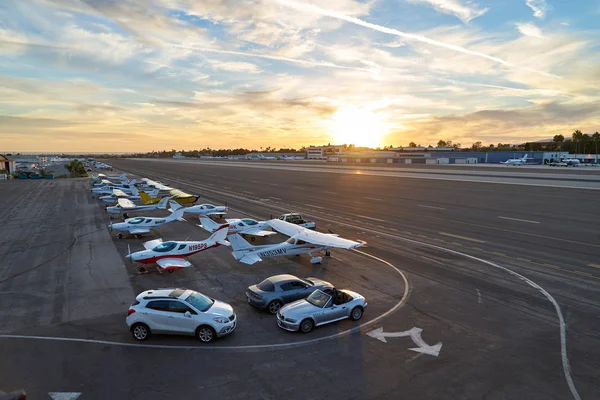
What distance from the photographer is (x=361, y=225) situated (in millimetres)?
38938

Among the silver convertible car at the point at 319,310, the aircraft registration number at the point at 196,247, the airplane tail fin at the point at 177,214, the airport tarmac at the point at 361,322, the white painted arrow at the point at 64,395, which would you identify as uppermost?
the airplane tail fin at the point at 177,214

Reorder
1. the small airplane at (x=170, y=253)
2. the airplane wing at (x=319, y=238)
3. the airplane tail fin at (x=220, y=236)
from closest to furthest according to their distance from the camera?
the small airplane at (x=170, y=253)
the airplane wing at (x=319, y=238)
the airplane tail fin at (x=220, y=236)

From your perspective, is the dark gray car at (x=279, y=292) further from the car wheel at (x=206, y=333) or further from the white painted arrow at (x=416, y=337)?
the car wheel at (x=206, y=333)

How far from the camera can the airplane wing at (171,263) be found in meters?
23.0

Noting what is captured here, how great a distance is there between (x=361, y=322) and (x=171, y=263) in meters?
13.2

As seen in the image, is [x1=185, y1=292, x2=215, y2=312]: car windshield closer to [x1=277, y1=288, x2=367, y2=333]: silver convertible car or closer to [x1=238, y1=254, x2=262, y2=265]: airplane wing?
[x1=277, y1=288, x2=367, y2=333]: silver convertible car

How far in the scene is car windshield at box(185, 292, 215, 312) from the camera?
15698 mm

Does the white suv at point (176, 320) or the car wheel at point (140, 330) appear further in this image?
the car wheel at point (140, 330)

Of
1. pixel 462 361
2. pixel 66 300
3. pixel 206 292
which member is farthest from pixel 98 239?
pixel 462 361

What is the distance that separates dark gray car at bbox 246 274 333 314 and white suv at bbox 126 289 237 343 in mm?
2748

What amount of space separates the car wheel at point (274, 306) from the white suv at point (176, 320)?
2.83m

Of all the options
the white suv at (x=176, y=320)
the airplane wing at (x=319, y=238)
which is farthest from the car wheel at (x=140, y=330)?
the airplane wing at (x=319, y=238)

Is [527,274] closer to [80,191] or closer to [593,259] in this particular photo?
[593,259]

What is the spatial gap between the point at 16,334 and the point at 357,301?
15.4 metres
